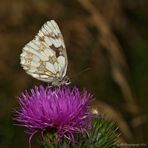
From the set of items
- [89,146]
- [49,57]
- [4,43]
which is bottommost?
[89,146]

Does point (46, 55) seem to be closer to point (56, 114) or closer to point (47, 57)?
point (47, 57)

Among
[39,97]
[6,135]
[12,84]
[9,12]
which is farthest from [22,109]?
[9,12]

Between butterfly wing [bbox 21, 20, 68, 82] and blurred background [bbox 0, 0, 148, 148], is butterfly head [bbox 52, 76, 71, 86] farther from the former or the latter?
blurred background [bbox 0, 0, 148, 148]

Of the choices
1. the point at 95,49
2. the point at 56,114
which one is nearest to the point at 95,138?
the point at 56,114

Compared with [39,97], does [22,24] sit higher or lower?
higher

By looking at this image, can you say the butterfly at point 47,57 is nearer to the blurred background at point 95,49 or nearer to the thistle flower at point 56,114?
the thistle flower at point 56,114

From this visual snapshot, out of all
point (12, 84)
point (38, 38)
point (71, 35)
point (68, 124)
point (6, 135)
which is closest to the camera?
point (68, 124)

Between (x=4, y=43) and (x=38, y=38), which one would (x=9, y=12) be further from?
(x=38, y=38)

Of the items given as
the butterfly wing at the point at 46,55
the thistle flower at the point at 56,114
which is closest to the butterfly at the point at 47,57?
the butterfly wing at the point at 46,55

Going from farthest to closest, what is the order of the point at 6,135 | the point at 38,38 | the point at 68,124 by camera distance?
1. the point at 6,135
2. the point at 38,38
3. the point at 68,124
